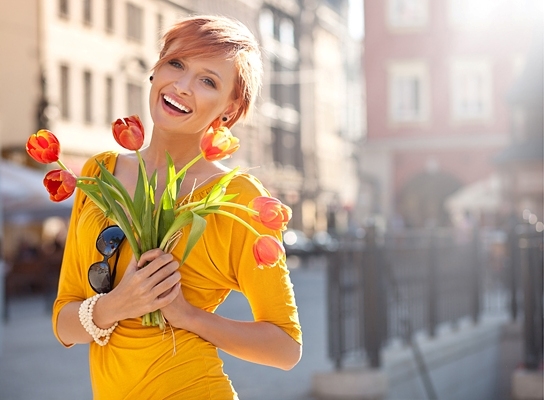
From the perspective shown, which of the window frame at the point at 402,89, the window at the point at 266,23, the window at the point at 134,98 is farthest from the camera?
the window at the point at 266,23

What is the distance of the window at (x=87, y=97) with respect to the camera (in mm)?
32875

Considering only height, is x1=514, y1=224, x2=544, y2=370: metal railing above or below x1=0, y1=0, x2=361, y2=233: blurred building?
below

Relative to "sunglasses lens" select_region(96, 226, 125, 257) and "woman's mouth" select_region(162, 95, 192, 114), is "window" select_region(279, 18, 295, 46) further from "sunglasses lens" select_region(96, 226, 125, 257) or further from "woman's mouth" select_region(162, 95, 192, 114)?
"sunglasses lens" select_region(96, 226, 125, 257)

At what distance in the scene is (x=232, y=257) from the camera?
257cm

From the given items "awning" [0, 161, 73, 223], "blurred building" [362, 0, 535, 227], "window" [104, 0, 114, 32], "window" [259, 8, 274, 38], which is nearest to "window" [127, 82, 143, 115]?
"window" [104, 0, 114, 32]

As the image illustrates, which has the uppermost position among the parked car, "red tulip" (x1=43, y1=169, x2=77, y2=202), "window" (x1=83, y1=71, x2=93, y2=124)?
"window" (x1=83, y1=71, x2=93, y2=124)

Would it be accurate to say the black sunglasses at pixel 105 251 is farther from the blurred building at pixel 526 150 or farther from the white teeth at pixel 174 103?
the blurred building at pixel 526 150

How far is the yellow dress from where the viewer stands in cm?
249

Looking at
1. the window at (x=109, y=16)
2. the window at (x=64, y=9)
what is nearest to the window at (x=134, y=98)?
the window at (x=109, y=16)

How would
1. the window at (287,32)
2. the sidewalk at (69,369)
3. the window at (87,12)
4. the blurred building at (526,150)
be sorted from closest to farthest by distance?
the sidewalk at (69,369) → the blurred building at (526,150) → the window at (87,12) → the window at (287,32)

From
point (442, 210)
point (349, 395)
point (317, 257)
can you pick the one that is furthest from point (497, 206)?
point (349, 395)

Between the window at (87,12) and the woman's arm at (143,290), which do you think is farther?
the window at (87,12)

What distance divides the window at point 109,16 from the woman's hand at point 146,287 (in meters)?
32.3

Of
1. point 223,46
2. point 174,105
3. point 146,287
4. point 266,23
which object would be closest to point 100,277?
point 146,287
